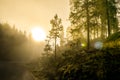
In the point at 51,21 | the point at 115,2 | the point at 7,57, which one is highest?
the point at 115,2

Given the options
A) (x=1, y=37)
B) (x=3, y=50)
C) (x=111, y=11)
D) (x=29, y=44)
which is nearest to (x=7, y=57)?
(x=3, y=50)

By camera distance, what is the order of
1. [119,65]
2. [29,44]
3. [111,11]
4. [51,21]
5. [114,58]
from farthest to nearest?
[29,44] < [51,21] < [111,11] < [114,58] < [119,65]

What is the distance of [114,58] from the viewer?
68.0 feet

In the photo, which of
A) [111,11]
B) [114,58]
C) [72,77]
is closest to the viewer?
[114,58]

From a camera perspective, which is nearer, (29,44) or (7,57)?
(7,57)

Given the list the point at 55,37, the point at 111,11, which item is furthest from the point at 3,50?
the point at 111,11

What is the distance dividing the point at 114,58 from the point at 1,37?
125308 mm

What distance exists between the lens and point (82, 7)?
39406 mm

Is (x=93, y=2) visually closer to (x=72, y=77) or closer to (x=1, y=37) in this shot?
(x=72, y=77)

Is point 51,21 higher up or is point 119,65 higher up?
point 51,21

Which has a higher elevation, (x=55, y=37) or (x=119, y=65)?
(x=55, y=37)

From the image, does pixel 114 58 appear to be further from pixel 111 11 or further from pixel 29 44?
pixel 29 44

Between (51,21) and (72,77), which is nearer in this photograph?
(72,77)

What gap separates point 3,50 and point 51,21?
87.7m
